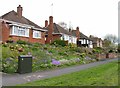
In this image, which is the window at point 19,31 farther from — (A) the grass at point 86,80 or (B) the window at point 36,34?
(A) the grass at point 86,80

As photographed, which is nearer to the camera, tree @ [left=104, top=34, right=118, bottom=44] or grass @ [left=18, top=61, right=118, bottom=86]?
grass @ [left=18, top=61, right=118, bottom=86]

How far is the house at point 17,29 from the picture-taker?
1375 inches

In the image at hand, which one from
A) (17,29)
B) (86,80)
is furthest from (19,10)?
(86,80)

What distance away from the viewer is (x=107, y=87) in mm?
7770

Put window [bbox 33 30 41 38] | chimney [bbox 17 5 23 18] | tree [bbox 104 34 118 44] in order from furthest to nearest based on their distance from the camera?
tree [bbox 104 34 118 44], window [bbox 33 30 41 38], chimney [bbox 17 5 23 18]

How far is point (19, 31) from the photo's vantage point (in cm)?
3681

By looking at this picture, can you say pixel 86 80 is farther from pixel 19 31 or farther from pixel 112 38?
pixel 112 38

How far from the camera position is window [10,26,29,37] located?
35406mm

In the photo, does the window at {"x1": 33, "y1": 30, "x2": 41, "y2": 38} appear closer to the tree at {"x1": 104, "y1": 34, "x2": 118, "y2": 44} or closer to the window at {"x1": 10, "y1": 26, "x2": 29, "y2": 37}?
the window at {"x1": 10, "y1": 26, "x2": 29, "y2": 37}

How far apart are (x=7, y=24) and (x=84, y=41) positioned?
38.6 metres

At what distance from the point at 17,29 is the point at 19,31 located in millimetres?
626

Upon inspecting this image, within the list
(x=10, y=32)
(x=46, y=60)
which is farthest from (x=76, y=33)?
(x=46, y=60)

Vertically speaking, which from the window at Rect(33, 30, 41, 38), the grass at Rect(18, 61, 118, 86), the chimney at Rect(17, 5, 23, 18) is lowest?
the grass at Rect(18, 61, 118, 86)

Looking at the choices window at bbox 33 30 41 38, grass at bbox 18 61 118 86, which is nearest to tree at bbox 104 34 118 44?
window at bbox 33 30 41 38
